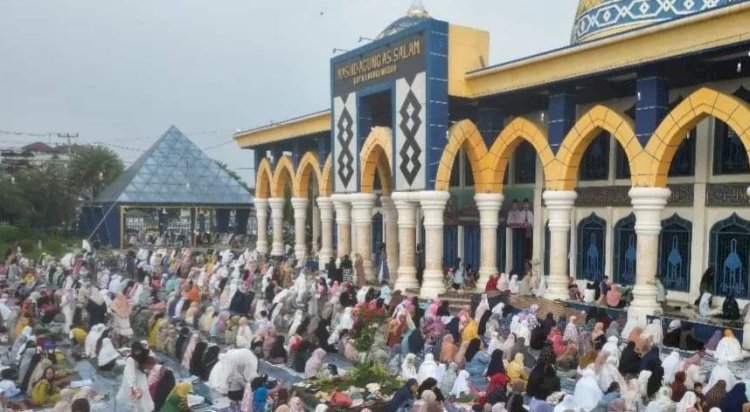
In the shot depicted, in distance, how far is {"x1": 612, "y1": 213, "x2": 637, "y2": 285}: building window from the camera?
12445 mm

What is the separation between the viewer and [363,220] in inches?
613

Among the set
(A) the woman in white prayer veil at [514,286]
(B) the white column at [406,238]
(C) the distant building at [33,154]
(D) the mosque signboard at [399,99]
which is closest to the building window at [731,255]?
(A) the woman in white prayer veil at [514,286]

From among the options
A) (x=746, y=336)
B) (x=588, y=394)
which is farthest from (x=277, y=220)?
(x=588, y=394)

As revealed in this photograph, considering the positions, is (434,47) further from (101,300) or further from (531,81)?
(101,300)

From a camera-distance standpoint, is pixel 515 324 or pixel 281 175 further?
pixel 281 175

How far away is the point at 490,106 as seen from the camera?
13508 millimetres

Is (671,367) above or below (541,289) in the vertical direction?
below

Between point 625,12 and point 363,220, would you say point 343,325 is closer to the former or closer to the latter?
point 363,220

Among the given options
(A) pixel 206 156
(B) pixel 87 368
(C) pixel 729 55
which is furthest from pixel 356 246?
(A) pixel 206 156

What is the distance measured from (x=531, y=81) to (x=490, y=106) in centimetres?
175

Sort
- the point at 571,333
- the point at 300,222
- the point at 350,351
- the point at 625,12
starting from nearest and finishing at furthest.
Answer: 1. the point at 571,333
2. the point at 350,351
3. the point at 625,12
4. the point at 300,222

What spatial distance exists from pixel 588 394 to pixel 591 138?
6148 millimetres

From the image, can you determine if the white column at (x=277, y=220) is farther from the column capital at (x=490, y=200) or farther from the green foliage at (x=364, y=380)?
the green foliage at (x=364, y=380)

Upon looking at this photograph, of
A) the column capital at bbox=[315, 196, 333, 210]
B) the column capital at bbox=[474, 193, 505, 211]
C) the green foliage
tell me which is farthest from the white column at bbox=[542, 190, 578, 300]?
the column capital at bbox=[315, 196, 333, 210]
